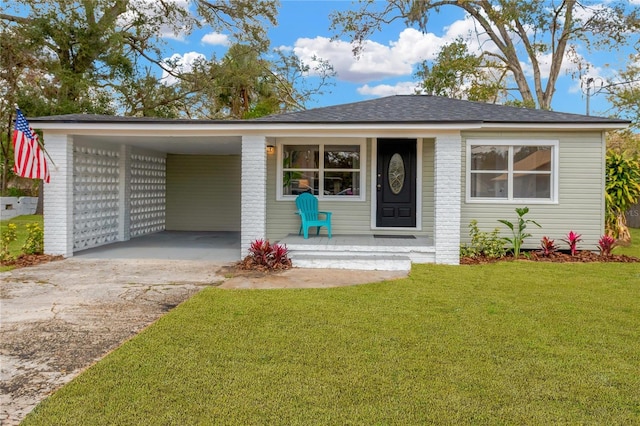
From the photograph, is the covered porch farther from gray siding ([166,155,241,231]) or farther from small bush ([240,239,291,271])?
gray siding ([166,155,241,231])

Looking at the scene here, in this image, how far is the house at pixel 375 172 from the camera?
7734mm

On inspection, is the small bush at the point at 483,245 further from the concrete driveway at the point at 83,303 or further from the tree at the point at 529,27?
the tree at the point at 529,27

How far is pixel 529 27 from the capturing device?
18.9 metres

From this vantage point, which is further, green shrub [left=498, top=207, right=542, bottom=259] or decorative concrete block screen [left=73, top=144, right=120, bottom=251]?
decorative concrete block screen [left=73, top=144, right=120, bottom=251]

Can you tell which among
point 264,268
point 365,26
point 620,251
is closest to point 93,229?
point 264,268

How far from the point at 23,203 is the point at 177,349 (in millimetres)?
18629

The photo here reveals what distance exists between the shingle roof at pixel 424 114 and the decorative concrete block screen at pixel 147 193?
14.3 feet

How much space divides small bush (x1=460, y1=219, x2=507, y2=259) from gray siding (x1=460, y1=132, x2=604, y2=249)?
13 centimetres

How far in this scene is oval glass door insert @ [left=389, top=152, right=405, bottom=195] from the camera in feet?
30.0

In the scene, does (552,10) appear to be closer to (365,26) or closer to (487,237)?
(365,26)

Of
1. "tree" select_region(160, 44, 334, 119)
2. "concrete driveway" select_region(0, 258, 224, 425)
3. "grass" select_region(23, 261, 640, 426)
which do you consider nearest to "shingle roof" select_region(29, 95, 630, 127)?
"concrete driveway" select_region(0, 258, 224, 425)

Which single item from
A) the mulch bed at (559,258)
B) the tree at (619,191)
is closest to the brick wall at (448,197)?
the mulch bed at (559,258)

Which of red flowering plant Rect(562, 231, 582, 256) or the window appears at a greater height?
the window

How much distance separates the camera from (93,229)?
30.5 ft
